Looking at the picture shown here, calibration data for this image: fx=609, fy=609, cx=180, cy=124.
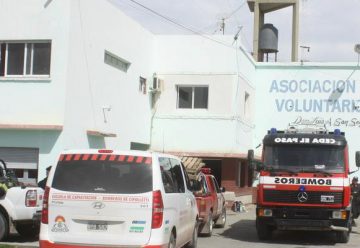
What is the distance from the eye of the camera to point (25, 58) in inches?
751

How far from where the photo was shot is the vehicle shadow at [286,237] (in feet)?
50.6

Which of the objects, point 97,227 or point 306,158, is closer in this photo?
point 97,227

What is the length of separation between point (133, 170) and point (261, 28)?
28.4 metres

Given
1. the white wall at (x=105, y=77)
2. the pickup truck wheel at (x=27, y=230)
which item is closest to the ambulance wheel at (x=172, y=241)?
the pickup truck wheel at (x=27, y=230)

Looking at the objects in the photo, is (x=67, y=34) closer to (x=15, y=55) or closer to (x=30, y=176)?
(x=15, y=55)

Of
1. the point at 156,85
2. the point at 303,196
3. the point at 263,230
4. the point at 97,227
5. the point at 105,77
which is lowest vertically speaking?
the point at 263,230

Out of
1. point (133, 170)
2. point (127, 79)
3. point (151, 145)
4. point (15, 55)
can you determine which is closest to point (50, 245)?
point (133, 170)

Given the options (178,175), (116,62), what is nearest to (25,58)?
(116,62)

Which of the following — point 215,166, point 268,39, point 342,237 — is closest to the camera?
point 342,237

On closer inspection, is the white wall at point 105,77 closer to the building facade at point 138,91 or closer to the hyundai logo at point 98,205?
the building facade at point 138,91

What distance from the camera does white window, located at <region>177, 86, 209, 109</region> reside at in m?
26.8

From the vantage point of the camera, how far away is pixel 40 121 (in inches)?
722

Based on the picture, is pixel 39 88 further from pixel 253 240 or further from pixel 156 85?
pixel 156 85

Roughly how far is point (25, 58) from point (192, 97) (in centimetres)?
949
